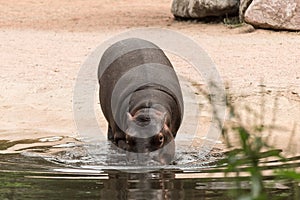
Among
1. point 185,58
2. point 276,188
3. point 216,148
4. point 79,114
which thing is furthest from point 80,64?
point 276,188

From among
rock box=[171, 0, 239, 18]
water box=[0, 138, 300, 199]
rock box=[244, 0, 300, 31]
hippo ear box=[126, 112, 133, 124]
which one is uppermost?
hippo ear box=[126, 112, 133, 124]

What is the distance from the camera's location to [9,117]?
649 centimetres

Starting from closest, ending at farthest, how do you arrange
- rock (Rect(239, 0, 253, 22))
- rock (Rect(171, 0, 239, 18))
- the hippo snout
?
the hippo snout
rock (Rect(239, 0, 253, 22))
rock (Rect(171, 0, 239, 18))

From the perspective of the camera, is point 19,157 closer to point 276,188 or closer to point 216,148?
point 216,148

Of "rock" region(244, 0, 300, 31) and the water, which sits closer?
the water

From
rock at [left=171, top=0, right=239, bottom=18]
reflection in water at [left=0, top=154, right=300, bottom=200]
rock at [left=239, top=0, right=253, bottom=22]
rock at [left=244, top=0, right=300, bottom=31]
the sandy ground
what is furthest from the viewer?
rock at [left=171, top=0, right=239, bottom=18]

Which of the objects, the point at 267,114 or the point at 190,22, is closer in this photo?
the point at 267,114

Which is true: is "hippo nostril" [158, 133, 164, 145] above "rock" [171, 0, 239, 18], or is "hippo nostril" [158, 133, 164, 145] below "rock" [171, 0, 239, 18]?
above

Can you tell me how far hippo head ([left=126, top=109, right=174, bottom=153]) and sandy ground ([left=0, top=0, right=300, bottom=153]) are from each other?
67 cm

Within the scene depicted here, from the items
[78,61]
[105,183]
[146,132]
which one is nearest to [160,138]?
[146,132]

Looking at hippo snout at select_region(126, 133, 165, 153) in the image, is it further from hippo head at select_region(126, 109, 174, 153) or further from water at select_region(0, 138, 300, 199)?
water at select_region(0, 138, 300, 199)

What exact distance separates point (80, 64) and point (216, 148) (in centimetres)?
374

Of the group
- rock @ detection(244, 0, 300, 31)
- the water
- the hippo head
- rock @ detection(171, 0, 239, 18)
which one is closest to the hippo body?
the hippo head

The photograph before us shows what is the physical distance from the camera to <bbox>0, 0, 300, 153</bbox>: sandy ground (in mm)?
6441
